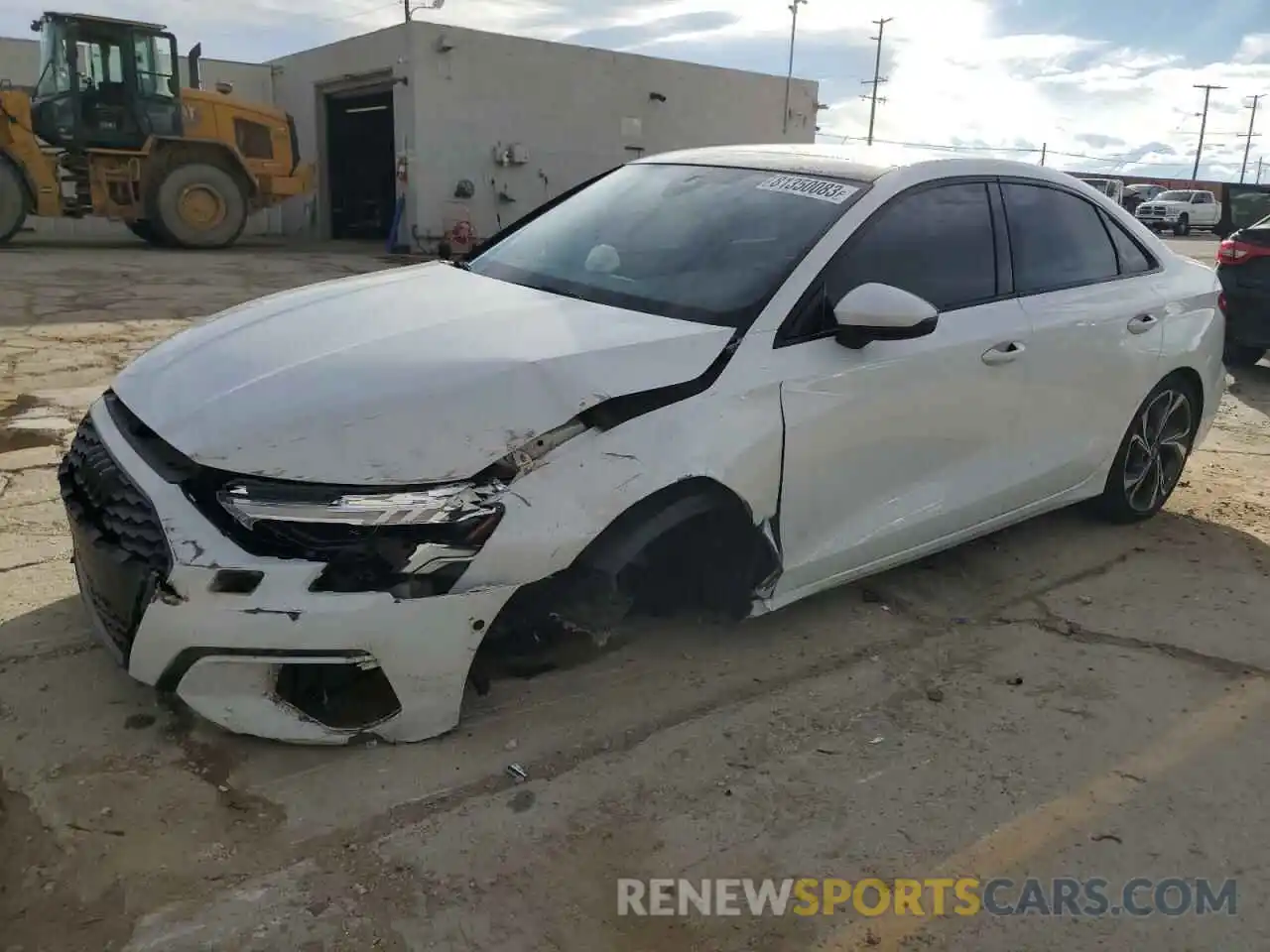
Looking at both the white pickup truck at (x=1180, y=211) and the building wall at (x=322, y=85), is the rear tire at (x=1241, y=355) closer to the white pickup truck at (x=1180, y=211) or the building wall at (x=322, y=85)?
the building wall at (x=322, y=85)

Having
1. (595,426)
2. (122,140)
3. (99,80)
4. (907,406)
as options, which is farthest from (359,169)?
(595,426)

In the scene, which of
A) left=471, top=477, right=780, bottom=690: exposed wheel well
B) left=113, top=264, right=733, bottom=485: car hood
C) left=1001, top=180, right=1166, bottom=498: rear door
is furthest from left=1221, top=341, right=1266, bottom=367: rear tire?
left=113, top=264, right=733, bottom=485: car hood

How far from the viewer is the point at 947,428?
341cm

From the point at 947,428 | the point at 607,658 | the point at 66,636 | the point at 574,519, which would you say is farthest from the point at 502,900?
the point at 947,428

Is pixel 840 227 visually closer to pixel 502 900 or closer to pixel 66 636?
pixel 502 900

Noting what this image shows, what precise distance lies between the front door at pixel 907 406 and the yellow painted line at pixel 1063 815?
930mm

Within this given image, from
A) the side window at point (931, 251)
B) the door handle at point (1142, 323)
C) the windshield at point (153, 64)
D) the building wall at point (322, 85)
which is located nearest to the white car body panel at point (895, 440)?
the side window at point (931, 251)

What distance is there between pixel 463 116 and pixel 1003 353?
17.4 m

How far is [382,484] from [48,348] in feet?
21.7

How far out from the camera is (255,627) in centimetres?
232

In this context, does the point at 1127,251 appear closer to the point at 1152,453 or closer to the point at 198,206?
the point at 1152,453

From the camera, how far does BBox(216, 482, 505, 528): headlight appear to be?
232cm

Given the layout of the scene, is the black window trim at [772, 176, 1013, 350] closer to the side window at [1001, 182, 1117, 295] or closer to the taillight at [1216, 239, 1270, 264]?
the side window at [1001, 182, 1117, 295]

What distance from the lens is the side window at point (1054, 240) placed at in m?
3.79
